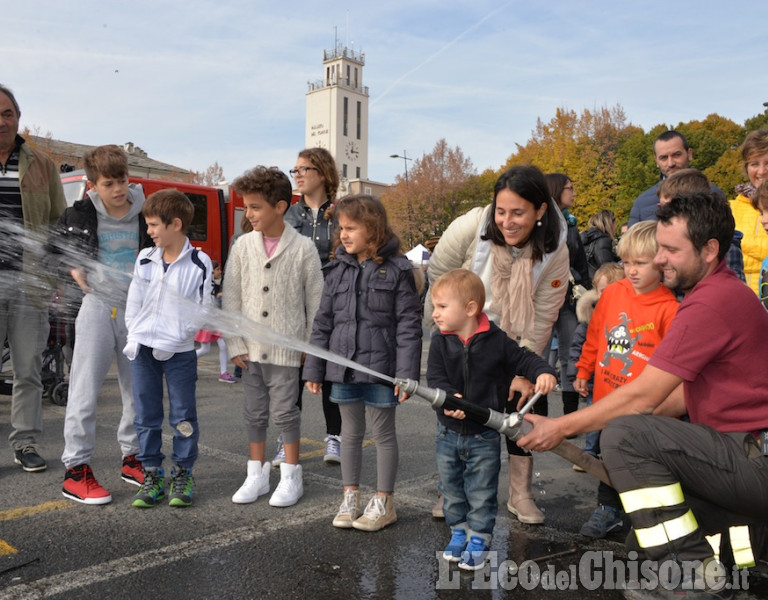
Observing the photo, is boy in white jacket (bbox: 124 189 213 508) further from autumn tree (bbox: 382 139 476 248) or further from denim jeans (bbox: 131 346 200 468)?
autumn tree (bbox: 382 139 476 248)

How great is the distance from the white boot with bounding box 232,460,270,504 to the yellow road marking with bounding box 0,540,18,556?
3.99 ft

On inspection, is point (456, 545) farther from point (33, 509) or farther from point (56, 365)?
point (56, 365)

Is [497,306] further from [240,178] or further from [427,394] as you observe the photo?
[240,178]

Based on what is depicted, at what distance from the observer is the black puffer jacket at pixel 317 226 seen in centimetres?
529

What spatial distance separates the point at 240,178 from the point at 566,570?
2977 mm

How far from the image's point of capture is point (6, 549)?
10.9ft

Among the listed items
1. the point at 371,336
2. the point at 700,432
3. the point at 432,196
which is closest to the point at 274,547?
the point at 371,336

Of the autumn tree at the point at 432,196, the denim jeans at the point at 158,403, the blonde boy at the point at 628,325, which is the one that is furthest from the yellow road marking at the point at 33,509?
the autumn tree at the point at 432,196

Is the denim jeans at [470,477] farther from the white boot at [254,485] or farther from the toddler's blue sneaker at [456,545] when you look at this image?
the white boot at [254,485]

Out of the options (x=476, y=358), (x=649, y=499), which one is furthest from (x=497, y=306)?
(x=649, y=499)

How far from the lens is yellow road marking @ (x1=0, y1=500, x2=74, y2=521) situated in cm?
379

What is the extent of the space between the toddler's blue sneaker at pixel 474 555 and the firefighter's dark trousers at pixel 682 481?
2.50 feet

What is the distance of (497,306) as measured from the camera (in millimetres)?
3908

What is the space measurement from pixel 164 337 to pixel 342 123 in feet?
347
